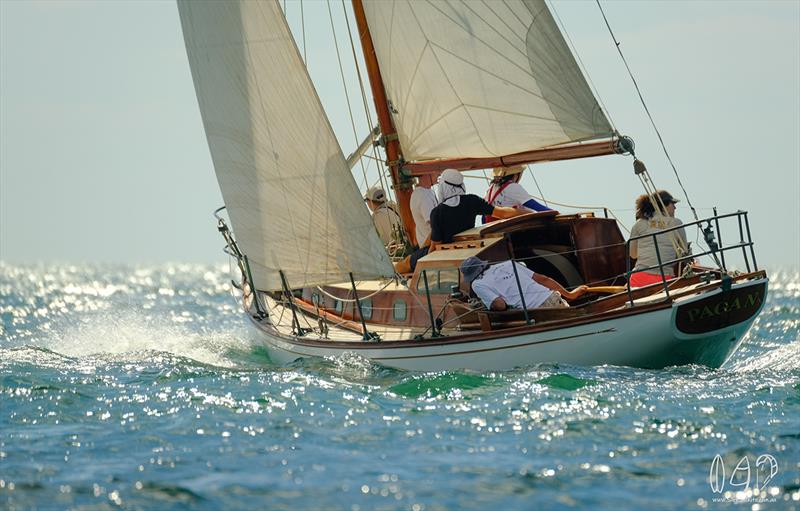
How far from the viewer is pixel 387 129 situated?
1441cm

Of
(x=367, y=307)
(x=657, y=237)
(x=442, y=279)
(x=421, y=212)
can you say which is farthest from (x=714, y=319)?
(x=367, y=307)

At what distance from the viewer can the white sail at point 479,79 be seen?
12984 mm

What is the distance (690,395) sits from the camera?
9.84 metres

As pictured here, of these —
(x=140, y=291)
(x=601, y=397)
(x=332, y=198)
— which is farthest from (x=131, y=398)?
(x=140, y=291)

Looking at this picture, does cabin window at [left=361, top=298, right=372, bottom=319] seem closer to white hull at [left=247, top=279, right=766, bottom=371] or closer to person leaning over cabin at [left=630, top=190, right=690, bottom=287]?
white hull at [left=247, top=279, right=766, bottom=371]

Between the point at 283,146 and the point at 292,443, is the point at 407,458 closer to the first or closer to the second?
the point at 292,443

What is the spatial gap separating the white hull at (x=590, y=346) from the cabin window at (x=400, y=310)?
1.09 metres

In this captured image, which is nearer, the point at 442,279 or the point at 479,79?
the point at 442,279

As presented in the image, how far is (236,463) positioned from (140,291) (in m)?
41.3

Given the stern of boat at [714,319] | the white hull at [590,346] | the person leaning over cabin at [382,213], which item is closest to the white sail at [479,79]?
the person leaning over cabin at [382,213]

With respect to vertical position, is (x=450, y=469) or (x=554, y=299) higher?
(x=554, y=299)

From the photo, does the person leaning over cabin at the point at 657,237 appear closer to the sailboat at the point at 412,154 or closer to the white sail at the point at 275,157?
the sailboat at the point at 412,154

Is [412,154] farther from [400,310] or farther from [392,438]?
[392,438]

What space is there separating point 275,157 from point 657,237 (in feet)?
13.6
